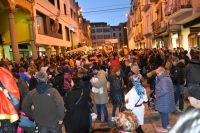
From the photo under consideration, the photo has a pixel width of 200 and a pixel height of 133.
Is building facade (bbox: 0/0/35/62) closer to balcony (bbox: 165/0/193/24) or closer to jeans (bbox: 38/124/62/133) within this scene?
balcony (bbox: 165/0/193/24)

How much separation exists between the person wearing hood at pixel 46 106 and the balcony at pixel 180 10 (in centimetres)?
1960

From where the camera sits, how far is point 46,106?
6.09 metres

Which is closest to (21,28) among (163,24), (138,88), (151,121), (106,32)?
(163,24)

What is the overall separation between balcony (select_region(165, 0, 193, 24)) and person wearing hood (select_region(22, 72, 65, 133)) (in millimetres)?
19595

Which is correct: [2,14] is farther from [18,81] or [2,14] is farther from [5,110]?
[5,110]

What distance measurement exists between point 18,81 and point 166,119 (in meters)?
3.42

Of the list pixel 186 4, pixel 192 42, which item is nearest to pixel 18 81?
pixel 186 4

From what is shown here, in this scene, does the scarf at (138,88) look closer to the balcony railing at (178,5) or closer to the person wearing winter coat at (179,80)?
the person wearing winter coat at (179,80)

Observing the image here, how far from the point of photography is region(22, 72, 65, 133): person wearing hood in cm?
609

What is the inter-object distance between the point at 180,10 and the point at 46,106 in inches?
800

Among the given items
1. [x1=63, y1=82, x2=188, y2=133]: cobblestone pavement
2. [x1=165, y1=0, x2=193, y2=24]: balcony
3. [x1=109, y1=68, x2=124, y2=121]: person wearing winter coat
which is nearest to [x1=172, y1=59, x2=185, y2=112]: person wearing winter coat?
[x1=63, y1=82, x2=188, y2=133]: cobblestone pavement

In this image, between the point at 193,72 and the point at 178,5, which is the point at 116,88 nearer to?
the point at 193,72

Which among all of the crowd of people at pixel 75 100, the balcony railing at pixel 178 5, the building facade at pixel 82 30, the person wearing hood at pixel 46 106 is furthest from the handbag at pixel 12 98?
the building facade at pixel 82 30

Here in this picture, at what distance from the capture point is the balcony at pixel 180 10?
2439 cm
